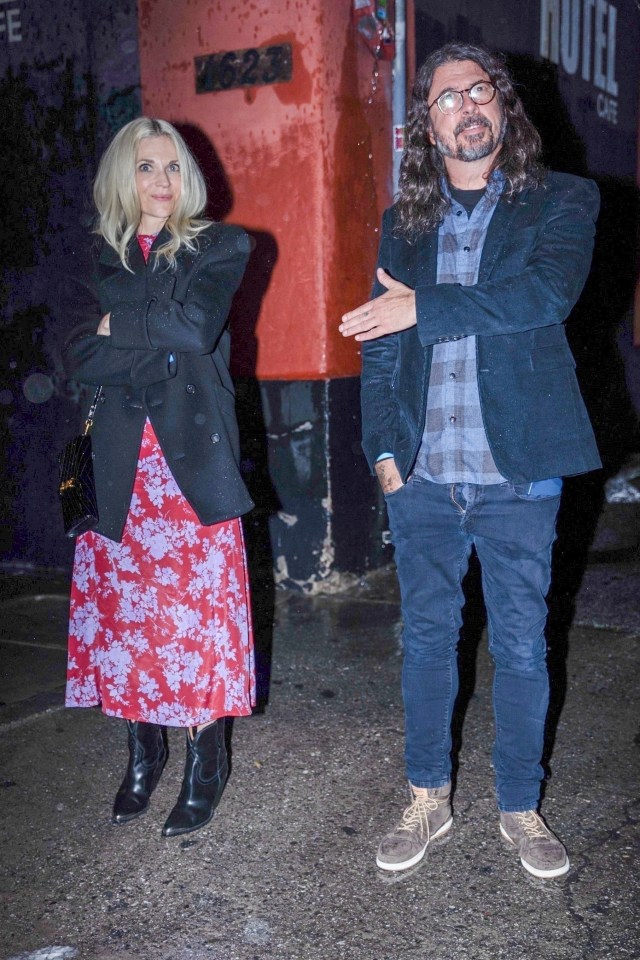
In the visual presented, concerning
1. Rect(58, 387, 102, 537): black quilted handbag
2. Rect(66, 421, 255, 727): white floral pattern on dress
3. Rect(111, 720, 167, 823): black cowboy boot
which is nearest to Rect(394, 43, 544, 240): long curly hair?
Rect(66, 421, 255, 727): white floral pattern on dress

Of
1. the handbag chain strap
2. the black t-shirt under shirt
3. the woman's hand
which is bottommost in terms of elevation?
the handbag chain strap

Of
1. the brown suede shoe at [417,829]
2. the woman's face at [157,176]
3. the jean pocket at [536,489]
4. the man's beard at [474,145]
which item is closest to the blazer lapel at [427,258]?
the man's beard at [474,145]

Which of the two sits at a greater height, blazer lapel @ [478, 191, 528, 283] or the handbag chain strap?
blazer lapel @ [478, 191, 528, 283]

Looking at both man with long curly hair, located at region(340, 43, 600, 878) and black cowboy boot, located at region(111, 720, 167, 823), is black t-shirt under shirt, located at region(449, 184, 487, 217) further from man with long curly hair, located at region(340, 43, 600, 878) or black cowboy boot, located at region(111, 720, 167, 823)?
black cowboy boot, located at region(111, 720, 167, 823)

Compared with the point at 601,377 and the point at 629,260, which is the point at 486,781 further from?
the point at 629,260

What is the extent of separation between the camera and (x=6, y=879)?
270cm

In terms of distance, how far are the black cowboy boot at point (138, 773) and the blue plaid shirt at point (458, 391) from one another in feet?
4.24

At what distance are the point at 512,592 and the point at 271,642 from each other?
2.33 m

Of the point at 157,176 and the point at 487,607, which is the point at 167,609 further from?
the point at 157,176

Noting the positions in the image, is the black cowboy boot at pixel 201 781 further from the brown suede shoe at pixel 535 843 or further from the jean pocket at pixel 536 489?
the jean pocket at pixel 536 489

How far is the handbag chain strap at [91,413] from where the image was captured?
9.69 feet

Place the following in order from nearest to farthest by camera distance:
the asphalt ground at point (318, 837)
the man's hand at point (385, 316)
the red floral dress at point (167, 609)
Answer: the asphalt ground at point (318, 837) < the man's hand at point (385, 316) < the red floral dress at point (167, 609)

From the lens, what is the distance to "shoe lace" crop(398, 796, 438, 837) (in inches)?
108

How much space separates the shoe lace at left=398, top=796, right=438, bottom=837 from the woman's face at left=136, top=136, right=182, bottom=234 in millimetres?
2005
